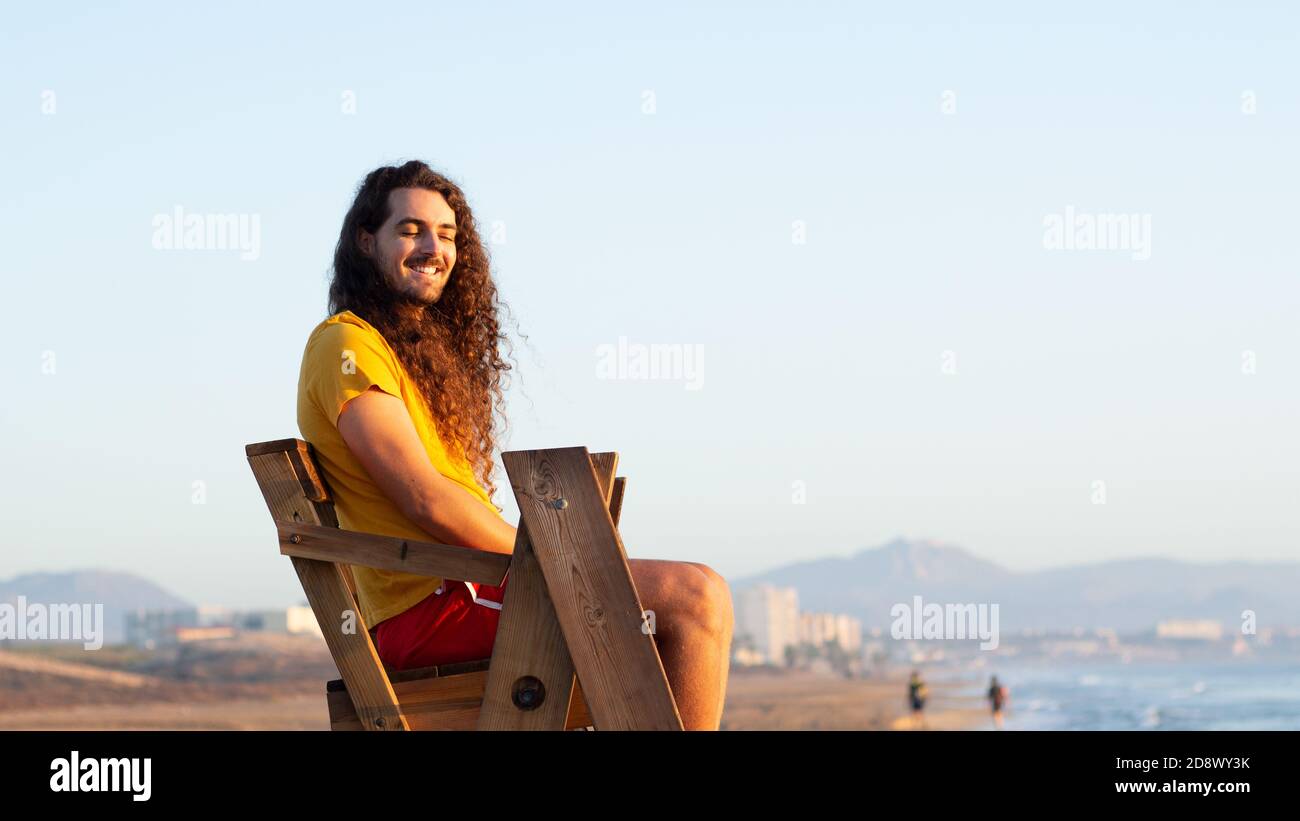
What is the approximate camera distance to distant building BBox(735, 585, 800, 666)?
14775cm

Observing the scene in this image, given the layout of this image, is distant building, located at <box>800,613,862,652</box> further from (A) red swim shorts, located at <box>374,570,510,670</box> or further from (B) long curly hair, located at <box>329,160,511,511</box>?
(A) red swim shorts, located at <box>374,570,510,670</box>

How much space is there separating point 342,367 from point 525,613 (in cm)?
Result: 70

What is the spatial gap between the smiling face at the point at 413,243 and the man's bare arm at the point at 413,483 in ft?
1.98

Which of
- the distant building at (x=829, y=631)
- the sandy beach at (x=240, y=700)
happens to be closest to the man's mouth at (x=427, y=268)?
the sandy beach at (x=240, y=700)

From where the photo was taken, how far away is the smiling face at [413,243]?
360cm

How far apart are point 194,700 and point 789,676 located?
57678 millimetres

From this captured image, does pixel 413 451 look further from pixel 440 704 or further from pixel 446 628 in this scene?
pixel 440 704

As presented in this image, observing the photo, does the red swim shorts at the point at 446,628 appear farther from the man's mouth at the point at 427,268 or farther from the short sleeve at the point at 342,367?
the man's mouth at the point at 427,268

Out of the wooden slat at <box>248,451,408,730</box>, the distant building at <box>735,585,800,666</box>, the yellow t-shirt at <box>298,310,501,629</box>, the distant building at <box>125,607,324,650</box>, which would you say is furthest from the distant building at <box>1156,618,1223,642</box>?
the wooden slat at <box>248,451,408,730</box>

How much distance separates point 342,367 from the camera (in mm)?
3166

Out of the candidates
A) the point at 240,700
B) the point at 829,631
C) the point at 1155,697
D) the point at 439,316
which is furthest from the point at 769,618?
the point at 439,316

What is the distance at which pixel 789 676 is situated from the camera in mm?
102688
